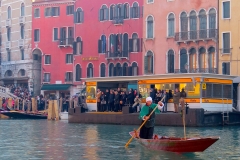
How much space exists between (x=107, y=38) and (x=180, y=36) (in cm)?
850

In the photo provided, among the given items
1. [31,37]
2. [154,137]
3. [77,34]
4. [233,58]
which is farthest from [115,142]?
[31,37]

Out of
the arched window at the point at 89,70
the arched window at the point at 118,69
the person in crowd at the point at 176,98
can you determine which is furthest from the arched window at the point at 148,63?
the person in crowd at the point at 176,98

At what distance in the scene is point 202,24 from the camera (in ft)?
160

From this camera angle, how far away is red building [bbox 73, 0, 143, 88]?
54.2 m

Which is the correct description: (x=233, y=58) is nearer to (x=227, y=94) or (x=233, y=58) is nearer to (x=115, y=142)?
(x=227, y=94)

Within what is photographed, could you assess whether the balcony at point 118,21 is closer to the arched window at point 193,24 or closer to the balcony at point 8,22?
the arched window at point 193,24

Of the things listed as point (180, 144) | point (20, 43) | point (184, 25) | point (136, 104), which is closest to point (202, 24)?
point (184, 25)

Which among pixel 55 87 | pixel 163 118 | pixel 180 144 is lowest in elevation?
pixel 180 144

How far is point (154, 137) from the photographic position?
2164cm

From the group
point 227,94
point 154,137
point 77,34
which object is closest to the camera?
point 154,137

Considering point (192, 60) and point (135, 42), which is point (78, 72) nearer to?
point (135, 42)

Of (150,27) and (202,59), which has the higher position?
(150,27)

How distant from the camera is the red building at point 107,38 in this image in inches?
2135

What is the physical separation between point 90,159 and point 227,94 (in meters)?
20.0
